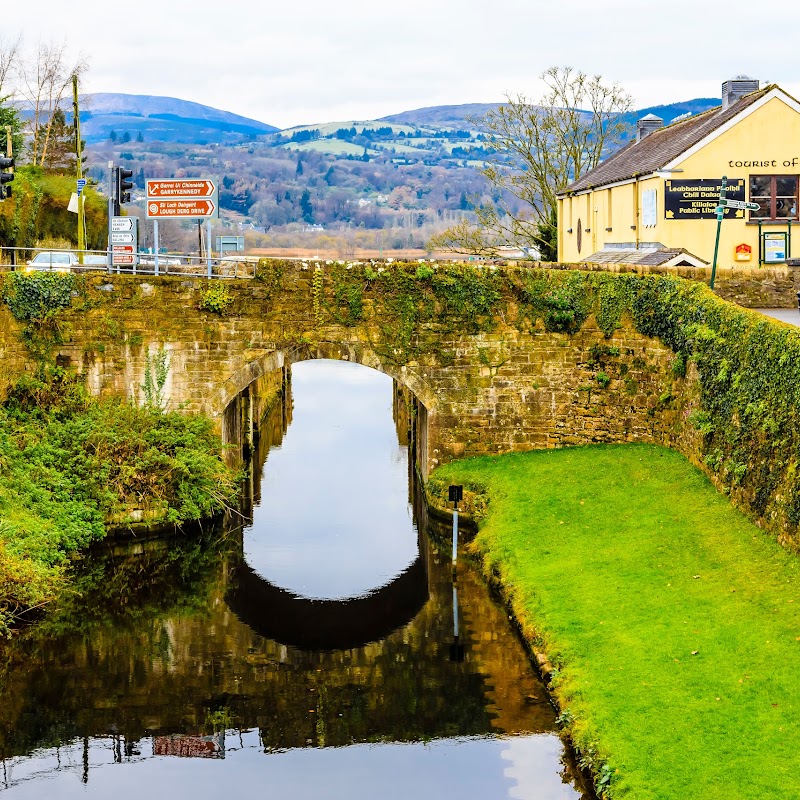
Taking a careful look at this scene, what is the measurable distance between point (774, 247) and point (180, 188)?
17.5 m

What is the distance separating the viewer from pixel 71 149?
62.2 m

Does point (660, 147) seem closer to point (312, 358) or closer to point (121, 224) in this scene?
point (312, 358)

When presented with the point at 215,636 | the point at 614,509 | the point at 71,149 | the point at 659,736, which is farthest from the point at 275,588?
the point at 71,149

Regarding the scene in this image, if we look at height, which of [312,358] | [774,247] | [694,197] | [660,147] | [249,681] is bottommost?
[249,681]

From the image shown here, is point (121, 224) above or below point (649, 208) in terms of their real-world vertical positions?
below

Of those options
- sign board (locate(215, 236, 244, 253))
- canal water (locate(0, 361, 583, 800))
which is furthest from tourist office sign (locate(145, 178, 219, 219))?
canal water (locate(0, 361, 583, 800))

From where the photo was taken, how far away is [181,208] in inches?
1145

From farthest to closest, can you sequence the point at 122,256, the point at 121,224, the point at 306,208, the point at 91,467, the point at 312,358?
the point at 306,208 < the point at 121,224 < the point at 122,256 < the point at 312,358 < the point at 91,467

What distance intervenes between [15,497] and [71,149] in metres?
43.4

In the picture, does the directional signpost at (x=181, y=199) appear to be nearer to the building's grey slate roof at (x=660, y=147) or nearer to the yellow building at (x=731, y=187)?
the yellow building at (x=731, y=187)

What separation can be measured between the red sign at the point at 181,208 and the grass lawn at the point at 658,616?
9009 mm

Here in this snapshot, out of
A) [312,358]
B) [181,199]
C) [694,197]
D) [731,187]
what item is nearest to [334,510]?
[312,358]

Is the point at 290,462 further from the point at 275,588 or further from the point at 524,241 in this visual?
the point at 524,241

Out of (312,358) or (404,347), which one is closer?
(404,347)
